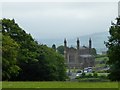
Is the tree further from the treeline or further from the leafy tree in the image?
the leafy tree

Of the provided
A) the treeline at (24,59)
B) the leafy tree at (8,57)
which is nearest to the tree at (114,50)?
the treeline at (24,59)

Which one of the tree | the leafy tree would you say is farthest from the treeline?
the tree

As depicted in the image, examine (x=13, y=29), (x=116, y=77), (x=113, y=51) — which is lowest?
(x=116, y=77)

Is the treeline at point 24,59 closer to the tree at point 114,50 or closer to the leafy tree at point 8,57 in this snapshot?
the leafy tree at point 8,57

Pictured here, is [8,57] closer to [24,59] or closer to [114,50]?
[24,59]

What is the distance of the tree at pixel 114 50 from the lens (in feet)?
191

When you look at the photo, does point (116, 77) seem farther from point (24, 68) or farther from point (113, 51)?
point (24, 68)

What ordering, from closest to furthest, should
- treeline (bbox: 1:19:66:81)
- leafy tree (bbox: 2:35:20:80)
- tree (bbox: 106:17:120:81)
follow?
leafy tree (bbox: 2:35:20:80), treeline (bbox: 1:19:66:81), tree (bbox: 106:17:120:81)

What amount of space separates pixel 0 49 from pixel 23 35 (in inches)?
720

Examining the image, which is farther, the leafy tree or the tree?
the tree

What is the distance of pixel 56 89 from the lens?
17438 millimetres

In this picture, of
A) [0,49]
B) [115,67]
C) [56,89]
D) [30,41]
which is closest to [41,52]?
[30,41]

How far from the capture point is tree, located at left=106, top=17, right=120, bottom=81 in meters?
58.2

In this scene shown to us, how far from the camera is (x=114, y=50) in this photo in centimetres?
5850
